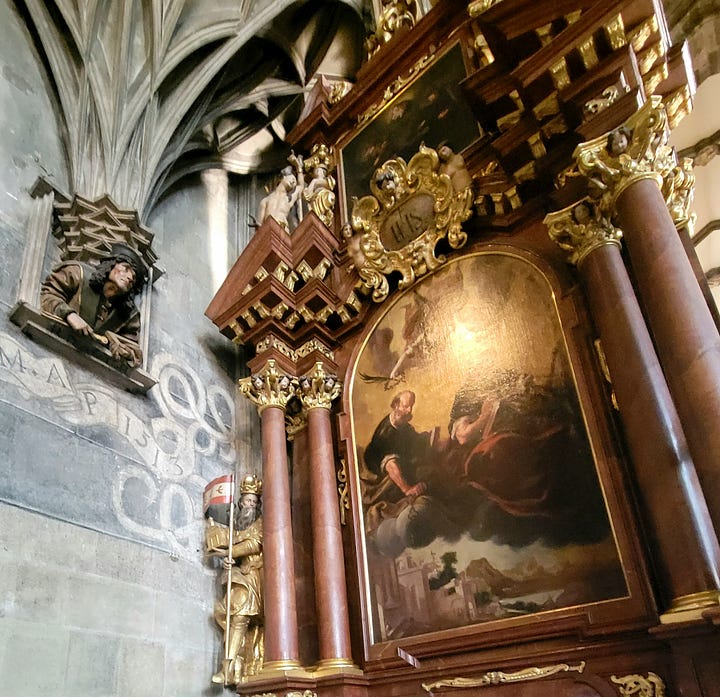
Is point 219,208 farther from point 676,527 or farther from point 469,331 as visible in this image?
point 676,527

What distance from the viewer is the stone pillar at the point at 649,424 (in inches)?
128

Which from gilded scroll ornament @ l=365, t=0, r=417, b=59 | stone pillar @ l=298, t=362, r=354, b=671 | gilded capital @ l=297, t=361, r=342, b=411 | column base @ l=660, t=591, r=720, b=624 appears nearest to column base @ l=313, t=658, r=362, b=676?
stone pillar @ l=298, t=362, r=354, b=671

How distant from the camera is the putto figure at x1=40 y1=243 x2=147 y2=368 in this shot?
5.23m

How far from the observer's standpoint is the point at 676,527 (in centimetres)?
333

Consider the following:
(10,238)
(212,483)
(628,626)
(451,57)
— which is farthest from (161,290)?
(628,626)

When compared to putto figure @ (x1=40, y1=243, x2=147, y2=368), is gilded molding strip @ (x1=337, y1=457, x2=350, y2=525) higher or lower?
lower

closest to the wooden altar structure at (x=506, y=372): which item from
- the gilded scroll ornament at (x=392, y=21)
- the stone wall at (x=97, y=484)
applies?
the gilded scroll ornament at (x=392, y=21)

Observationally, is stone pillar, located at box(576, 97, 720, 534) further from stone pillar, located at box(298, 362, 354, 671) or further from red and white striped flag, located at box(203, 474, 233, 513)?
red and white striped flag, located at box(203, 474, 233, 513)

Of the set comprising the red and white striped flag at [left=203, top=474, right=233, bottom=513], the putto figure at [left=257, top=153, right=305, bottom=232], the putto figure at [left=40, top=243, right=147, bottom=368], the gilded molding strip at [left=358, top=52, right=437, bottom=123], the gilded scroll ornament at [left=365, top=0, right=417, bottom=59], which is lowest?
the red and white striped flag at [left=203, top=474, right=233, bottom=513]

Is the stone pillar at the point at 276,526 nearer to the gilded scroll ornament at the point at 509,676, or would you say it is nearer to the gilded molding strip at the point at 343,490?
the gilded molding strip at the point at 343,490

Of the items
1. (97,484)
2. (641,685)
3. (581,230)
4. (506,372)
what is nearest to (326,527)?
(97,484)

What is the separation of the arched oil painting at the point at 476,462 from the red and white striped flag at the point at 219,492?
1.28 metres

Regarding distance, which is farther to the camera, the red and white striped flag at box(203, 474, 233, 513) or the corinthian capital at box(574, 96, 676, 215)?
the red and white striped flag at box(203, 474, 233, 513)

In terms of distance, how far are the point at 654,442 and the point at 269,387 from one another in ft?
11.6
